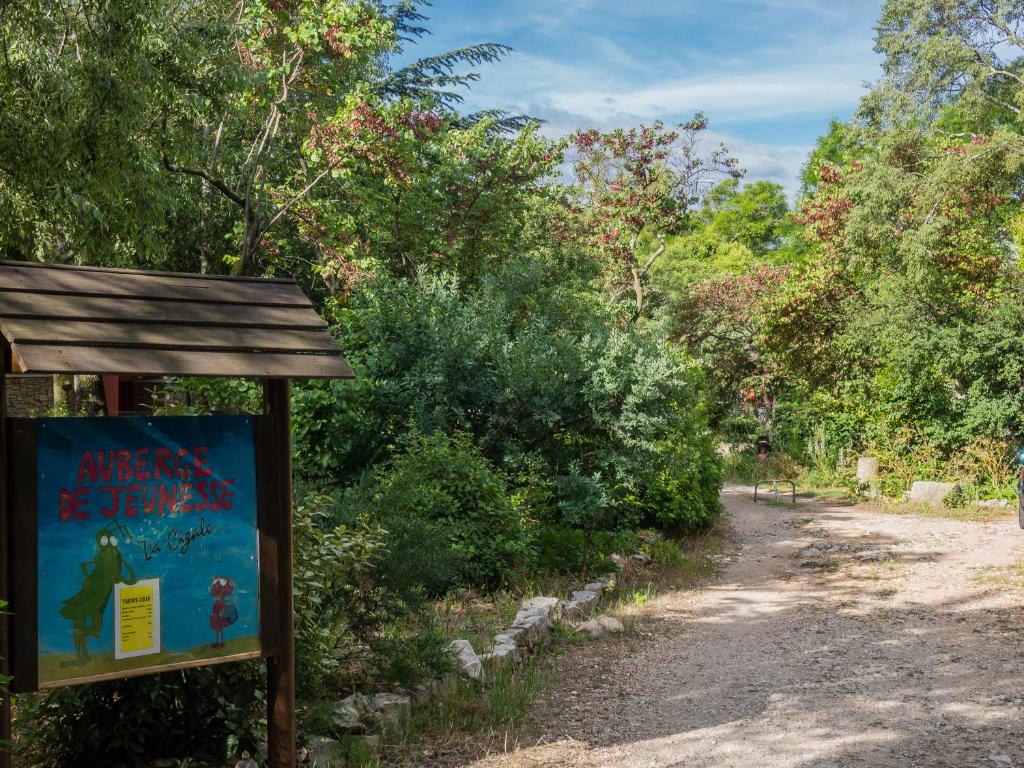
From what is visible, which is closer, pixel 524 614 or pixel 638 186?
pixel 524 614

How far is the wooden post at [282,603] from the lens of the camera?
4.28 m

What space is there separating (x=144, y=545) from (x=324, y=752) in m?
1.60

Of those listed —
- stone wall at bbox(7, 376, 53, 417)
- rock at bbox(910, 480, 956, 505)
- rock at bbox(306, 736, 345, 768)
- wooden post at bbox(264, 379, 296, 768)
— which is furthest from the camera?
stone wall at bbox(7, 376, 53, 417)

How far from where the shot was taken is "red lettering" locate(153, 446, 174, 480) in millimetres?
3961

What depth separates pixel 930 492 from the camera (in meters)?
16.2

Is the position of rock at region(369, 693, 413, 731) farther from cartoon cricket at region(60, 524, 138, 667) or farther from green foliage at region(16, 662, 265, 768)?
cartoon cricket at region(60, 524, 138, 667)

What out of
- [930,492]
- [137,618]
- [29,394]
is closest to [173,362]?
[137,618]

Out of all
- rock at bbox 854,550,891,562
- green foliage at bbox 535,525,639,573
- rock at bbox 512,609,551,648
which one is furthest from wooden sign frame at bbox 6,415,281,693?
rock at bbox 854,550,891,562

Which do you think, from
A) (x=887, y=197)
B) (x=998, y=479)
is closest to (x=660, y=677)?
(x=998, y=479)

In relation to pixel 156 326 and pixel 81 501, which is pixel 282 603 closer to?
pixel 81 501

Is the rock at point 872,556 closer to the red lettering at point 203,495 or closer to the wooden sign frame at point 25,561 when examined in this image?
the red lettering at point 203,495

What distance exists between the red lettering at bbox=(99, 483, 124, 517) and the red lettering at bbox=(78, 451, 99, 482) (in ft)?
0.19

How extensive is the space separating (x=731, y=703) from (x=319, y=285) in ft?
45.5

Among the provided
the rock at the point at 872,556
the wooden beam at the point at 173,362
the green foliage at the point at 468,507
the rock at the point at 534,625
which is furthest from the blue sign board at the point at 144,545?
the rock at the point at 872,556
